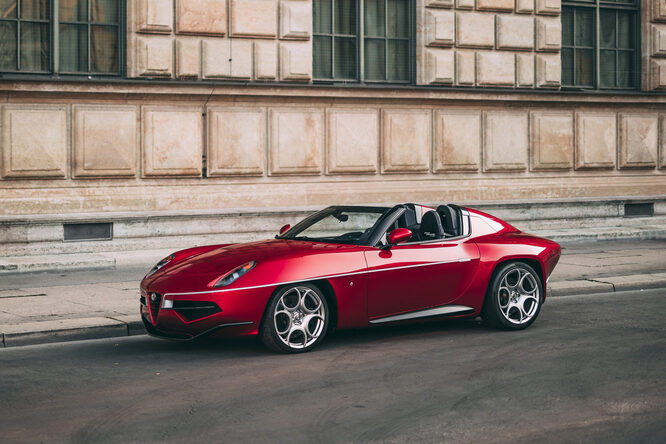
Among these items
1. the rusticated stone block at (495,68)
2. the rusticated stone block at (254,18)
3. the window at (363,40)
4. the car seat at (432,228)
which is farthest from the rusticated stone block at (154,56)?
the car seat at (432,228)

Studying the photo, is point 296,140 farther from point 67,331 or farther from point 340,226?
point 67,331

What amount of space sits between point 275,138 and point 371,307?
8.59 metres

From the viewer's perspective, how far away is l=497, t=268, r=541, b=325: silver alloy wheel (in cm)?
968

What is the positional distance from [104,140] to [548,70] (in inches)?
335

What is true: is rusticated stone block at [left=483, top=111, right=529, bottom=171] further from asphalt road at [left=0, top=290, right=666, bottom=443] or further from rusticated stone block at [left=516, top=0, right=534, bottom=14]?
asphalt road at [left=0, top=290, right=666, bottom=443]

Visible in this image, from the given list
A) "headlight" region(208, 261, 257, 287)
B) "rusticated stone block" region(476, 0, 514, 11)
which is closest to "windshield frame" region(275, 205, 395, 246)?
"headlight" region(208, 261, 257, 287)

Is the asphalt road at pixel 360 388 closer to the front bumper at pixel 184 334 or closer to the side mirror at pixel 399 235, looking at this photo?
the front bumper at pixel 184 334

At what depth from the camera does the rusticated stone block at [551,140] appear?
19359mm

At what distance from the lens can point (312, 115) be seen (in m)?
17.3

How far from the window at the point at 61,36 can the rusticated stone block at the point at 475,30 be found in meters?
6.10

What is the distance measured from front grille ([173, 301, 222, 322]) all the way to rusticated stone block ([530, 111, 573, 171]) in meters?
12.2

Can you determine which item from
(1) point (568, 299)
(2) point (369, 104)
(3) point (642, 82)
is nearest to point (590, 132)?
(3) point (642, 82)

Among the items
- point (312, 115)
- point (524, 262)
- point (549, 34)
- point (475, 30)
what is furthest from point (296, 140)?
point (524, 262)

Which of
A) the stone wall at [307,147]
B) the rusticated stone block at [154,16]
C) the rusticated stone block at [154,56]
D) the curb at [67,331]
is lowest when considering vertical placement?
the curb at [67,331]
